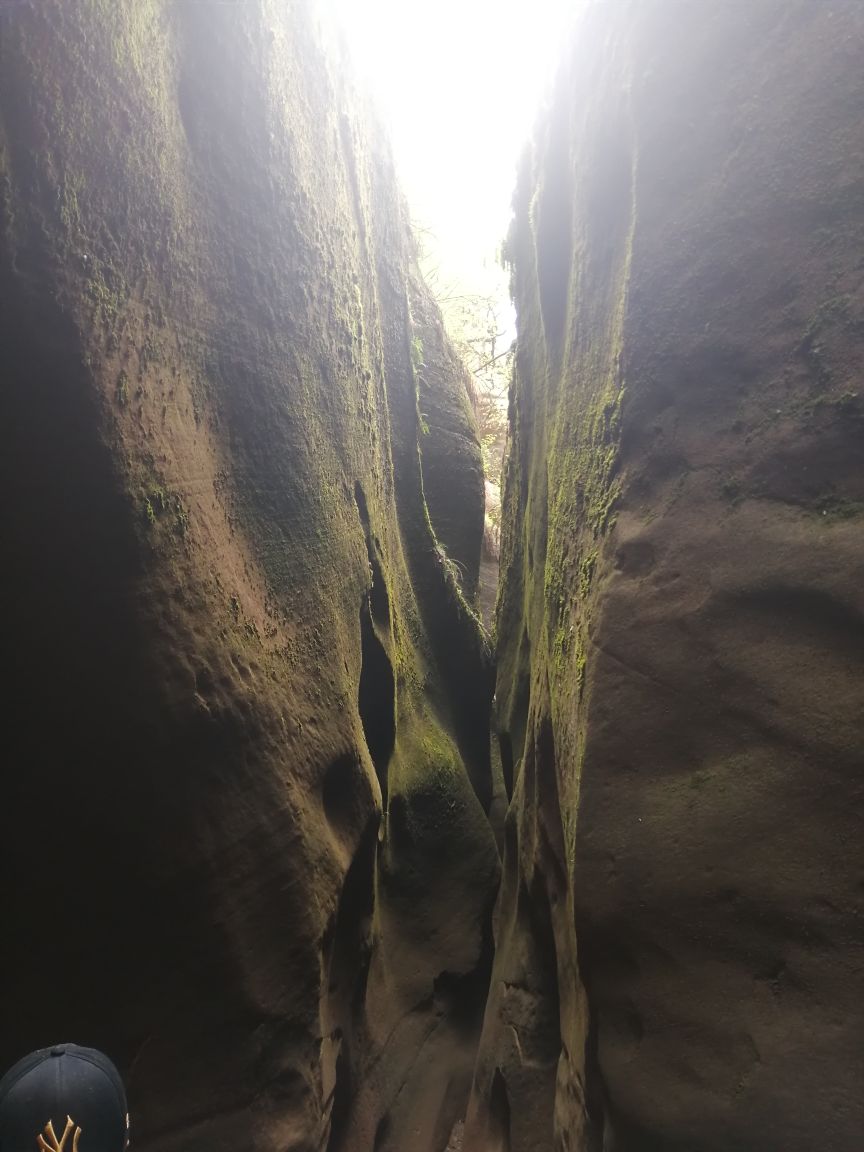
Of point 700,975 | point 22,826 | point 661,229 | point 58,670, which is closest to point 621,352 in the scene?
point 661,229

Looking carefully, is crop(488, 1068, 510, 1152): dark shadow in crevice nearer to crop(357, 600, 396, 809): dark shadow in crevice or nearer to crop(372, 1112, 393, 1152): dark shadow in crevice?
crop(372, 1112, 393, 1152): dark shadow in crevice

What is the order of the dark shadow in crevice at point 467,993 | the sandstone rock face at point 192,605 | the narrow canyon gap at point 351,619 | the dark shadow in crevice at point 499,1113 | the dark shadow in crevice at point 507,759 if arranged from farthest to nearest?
the dark shadow in crevice at point 507,759
the dark shadow in crevice at point 467,993
the dark shadow in crevice at point 499,1113
the sandstone rock face at point 192,605
the narrow canyon gap at point 351,619

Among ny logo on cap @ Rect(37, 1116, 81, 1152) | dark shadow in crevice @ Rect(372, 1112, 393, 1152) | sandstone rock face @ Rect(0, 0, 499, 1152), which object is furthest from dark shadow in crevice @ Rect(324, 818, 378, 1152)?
ny logo on cap @ Rect(37, 1116, 81, 1152)

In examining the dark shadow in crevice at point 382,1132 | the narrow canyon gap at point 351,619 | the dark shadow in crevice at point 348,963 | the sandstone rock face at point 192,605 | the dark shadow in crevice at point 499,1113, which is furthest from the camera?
the dark shadow in crevice at point 382,1132

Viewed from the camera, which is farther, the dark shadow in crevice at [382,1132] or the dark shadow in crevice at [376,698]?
the dark shadow in crevice at [376,698]

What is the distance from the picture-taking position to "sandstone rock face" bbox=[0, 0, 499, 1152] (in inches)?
88.2

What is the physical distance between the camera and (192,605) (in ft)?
8.62

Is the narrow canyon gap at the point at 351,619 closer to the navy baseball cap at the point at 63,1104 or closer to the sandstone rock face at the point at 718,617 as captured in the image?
the sandstone rock face at the point at 718,617

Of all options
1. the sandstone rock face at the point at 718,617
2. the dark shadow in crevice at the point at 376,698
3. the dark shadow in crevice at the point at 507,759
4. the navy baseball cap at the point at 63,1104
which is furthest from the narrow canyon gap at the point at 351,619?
the dark shadow in crevice at the point at 507,759

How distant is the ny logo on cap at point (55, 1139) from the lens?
1955 millimetres

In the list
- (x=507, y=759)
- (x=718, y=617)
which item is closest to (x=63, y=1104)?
(x=718, y=617)

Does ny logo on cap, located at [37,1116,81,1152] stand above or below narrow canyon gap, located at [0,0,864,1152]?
below

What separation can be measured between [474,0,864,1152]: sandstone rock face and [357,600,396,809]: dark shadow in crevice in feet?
5.53

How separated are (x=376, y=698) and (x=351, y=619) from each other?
32.1 inches
